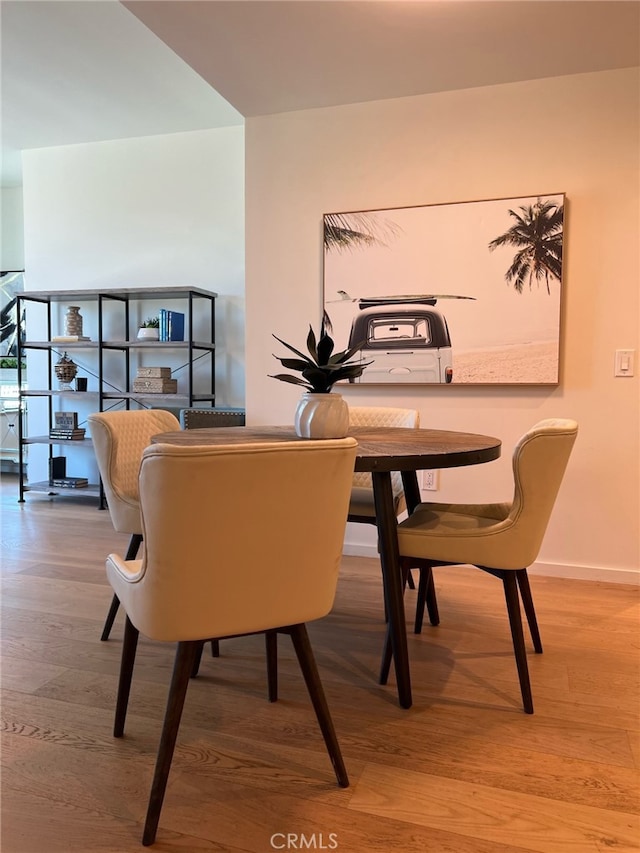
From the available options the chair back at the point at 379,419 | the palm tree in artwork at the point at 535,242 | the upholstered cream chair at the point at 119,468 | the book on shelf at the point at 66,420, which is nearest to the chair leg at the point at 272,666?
the upholstered cream chair at the point at 119,468

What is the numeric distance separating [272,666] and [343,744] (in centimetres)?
31

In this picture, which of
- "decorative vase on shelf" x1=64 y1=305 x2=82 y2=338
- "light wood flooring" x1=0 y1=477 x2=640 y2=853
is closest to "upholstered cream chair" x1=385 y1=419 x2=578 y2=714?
"light wood flooring" x1=0 y1=477 x2=640 y2=853

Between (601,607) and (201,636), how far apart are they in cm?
201

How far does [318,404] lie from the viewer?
6.39 feet

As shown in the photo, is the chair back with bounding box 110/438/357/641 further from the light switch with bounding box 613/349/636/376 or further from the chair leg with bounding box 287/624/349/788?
the light switch with bounding box 613/349/636/376

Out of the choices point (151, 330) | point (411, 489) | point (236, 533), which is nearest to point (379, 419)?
point (411, 489)

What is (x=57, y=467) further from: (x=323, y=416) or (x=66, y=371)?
(x=323, y=416)

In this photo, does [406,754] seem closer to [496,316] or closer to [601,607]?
[601,607]

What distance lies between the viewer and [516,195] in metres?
2.95

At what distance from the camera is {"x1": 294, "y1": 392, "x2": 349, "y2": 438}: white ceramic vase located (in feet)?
6.39

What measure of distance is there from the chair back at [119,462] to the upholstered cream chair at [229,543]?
805 mm

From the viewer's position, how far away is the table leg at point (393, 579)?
1.78 metres

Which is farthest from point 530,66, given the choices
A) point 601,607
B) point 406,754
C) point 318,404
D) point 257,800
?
point 257,800

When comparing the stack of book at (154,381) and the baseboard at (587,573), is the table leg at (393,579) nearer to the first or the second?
the baseboard at (587,573)
